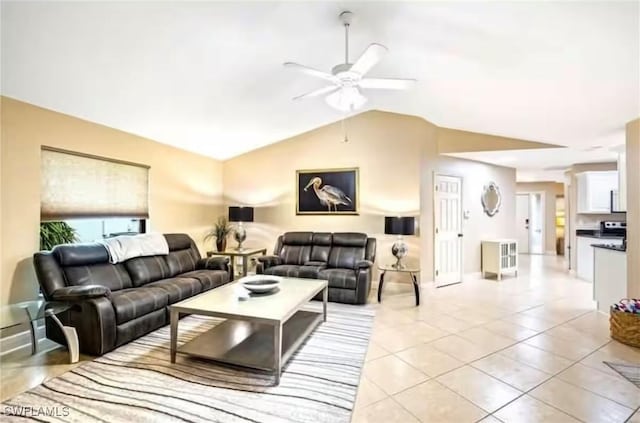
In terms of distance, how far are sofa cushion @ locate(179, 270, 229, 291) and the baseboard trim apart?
4.78 ft

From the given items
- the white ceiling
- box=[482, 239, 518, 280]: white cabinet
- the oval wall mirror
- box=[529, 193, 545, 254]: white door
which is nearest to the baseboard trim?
the white ceiling

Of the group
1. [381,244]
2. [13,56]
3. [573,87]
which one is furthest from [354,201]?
[13,56]

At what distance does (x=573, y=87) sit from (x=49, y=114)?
5253 mm

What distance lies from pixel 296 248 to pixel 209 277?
5.16 ft

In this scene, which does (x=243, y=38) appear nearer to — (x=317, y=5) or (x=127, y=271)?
(x=317, y=5)

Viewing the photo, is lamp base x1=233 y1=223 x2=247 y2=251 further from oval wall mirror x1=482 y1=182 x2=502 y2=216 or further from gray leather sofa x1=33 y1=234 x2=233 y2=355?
oval wall mirror x1=482 y1=182 x2=502 y2=216

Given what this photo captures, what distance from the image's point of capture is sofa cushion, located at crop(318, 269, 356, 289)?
4457 millimetres

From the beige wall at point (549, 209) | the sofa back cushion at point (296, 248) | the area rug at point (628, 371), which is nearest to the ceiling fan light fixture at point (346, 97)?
the sofa back cushion at point (296, 248)

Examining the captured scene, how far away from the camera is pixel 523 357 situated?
2855 mm

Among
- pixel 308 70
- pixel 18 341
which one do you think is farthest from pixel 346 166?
pixel 18 341

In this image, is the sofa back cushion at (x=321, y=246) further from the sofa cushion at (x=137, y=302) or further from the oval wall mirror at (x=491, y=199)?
the oval wall mirror at (x=491, y=199)

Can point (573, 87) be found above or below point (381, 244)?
above

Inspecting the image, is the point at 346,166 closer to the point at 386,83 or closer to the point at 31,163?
the point at 386,83

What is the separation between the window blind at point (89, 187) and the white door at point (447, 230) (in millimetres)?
4648
